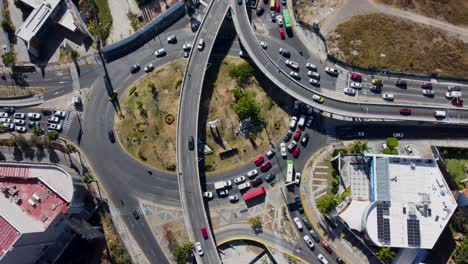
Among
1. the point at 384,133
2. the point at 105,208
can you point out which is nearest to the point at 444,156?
the point at 384,133

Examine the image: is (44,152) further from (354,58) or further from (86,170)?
(354,58)

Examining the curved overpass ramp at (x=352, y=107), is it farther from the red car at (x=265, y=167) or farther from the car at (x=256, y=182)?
the car at (x=256, y=182)

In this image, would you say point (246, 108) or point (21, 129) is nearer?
point (246, 108)

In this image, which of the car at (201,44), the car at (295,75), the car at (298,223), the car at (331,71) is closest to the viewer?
the car at (298,223)

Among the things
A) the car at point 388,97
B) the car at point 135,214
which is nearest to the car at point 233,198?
the car at point 135,214

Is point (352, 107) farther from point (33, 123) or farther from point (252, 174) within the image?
point (33, 123)

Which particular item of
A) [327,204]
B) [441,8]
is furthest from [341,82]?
[441,8]
